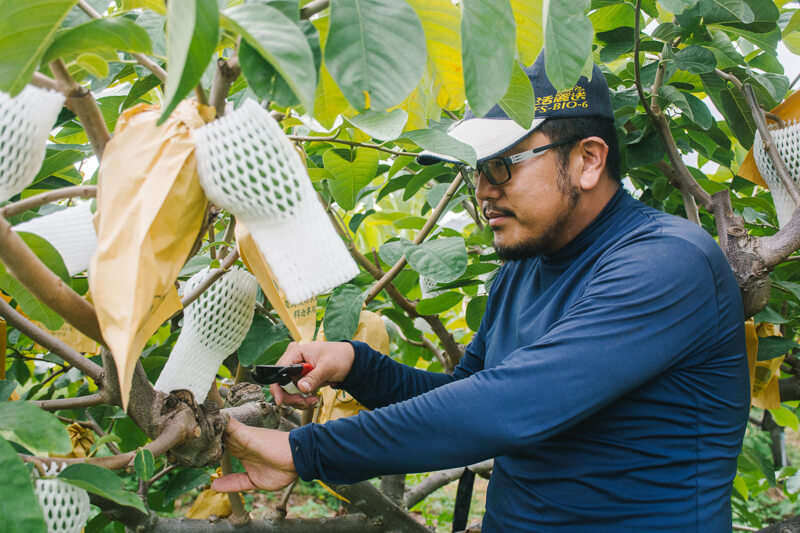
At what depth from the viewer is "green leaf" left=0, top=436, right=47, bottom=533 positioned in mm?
615

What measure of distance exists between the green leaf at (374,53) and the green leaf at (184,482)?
145 centimetres

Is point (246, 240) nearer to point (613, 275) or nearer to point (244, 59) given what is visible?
point (244, 59)

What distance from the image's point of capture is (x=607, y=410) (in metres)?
1.22

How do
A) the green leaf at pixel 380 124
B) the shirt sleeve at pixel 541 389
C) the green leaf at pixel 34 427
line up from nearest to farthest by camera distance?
the green leaf at pixel 34 427 → the green leaf at pixel 380 124 → the shirt sleeve at pixel 541 389

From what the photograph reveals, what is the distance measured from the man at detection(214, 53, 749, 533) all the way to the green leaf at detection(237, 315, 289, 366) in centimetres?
10

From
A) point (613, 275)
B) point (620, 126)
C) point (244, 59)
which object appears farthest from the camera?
point (620, 126)

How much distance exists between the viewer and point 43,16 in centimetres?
57

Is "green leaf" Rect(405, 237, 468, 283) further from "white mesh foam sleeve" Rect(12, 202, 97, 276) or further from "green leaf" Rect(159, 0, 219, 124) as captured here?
"green leaf" Rect(159, 0, 219, 124)

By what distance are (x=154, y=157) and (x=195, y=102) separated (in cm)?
10

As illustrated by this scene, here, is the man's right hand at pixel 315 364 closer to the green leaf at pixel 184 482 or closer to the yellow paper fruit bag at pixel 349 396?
the yellow paper fruit bag at pixel 349 396

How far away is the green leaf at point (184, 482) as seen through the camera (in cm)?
178

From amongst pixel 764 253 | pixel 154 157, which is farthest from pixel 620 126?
pixel 154 157

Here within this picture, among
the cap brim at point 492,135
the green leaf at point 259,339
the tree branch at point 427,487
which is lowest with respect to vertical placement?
the tree branch at point 427,487

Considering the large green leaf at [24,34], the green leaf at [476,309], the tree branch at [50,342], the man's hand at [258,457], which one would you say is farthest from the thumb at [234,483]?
the green leaf at [476,309]
